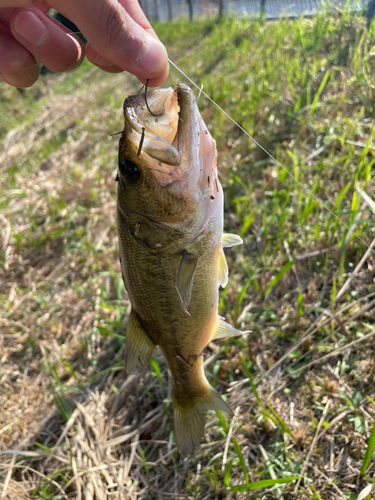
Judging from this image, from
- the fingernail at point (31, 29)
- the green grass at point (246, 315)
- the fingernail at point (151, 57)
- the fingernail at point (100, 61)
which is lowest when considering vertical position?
the green grass at point (246, 315)

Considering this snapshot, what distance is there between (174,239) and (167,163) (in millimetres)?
343

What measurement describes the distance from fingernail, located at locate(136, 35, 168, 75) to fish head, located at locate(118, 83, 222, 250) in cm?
19

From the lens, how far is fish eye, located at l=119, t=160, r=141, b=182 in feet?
4.55

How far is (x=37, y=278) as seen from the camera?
3.47m

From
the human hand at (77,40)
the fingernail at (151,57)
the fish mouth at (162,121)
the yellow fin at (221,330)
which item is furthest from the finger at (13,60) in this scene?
the yellow fin at (221,330)

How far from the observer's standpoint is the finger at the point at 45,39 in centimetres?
194

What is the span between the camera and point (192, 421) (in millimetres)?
1714

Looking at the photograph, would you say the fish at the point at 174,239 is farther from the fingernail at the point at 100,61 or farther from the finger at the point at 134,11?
the fingernail at the point at 100,61

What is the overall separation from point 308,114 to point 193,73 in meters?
3.64

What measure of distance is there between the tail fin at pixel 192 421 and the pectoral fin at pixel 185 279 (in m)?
0.59

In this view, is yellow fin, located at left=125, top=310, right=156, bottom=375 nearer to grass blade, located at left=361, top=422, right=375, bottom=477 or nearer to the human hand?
grass blade, located at left=361, top=422, right=375, bottom=477

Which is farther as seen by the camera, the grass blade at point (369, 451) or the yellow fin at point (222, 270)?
the yellow fin at point (222, 270)

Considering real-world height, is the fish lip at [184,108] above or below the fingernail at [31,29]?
below

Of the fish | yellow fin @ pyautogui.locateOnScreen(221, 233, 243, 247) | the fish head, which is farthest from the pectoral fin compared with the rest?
yellow fin @ pyautogui.locateOnScreen(221, 233, 243, 247)
